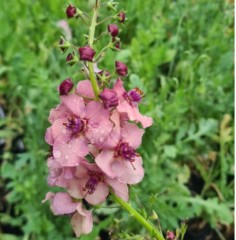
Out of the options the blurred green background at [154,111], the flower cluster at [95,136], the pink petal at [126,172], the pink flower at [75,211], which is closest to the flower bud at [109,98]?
the flower cluster at [95,136]

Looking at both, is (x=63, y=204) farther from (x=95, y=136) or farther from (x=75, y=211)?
(x=95, y=136)

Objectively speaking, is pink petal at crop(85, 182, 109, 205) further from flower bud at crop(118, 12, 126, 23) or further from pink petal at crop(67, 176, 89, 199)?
flower bud at crop(118, 12, 126, 23)

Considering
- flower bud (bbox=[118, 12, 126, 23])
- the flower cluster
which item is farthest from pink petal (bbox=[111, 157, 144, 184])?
flower bud (bbox=[118, 12, 126, 23])

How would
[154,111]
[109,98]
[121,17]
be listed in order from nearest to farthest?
[109,98] → [121,17] → [154,111]

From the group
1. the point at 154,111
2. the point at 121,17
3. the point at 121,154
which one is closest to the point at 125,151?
the point at 121,154

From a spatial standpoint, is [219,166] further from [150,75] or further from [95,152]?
[95,152]

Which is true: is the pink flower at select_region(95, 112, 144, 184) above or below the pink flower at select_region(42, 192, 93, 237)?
above
